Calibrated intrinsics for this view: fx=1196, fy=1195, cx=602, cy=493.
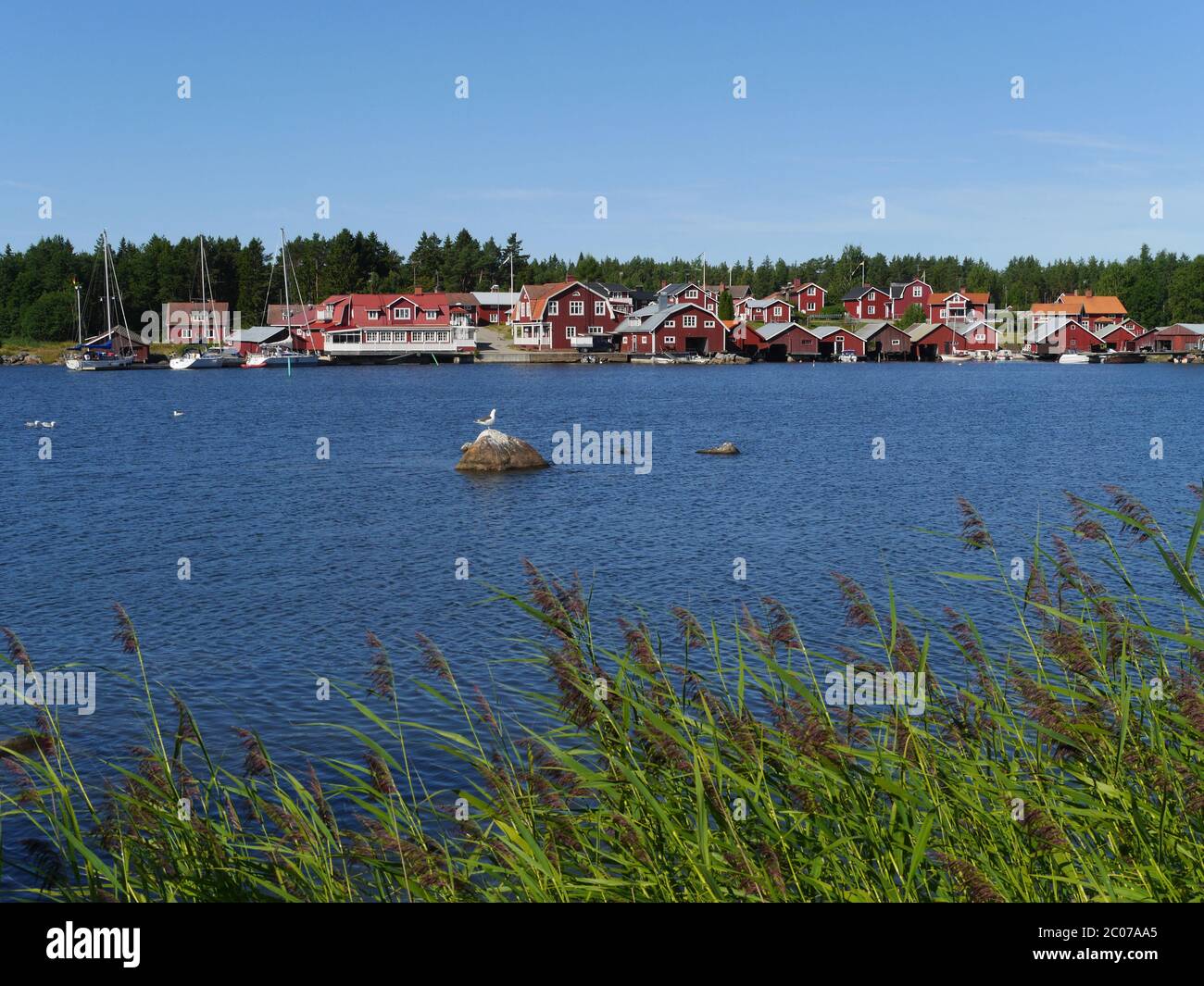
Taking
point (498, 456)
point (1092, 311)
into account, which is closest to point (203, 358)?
point (498, 456)

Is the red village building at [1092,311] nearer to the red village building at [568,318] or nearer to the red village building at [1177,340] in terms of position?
the red village building at [1177,340]

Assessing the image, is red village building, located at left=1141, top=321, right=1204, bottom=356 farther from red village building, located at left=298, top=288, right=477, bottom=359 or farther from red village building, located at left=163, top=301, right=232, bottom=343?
red village building, located at left=163, top=301, right=232, bottom=343

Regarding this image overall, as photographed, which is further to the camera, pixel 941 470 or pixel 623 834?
pixel 941 470

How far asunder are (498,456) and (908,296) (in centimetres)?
13469

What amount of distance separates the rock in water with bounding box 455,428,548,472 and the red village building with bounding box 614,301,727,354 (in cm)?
9239

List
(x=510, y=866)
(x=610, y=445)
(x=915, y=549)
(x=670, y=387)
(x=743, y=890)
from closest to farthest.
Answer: (x=743, y=890), (x=510, y=866), (x=915, y=549), (x=610, y=445), (x=670, y=387)

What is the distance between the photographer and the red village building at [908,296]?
168 meters

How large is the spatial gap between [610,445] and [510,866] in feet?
153

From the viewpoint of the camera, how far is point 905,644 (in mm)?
6344

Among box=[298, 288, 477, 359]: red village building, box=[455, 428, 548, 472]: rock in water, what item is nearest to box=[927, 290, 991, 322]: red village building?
box=[298, 288, 477, 359]: red village building

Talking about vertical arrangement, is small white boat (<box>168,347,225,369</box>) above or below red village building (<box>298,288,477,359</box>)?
below

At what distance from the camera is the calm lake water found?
20.2 meters
